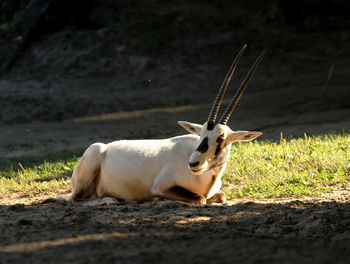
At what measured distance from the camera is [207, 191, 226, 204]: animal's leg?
6480mm

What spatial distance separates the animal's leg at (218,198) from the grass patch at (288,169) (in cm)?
25

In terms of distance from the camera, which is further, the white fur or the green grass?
the green grass

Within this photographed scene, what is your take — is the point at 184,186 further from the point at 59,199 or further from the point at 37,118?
the point at 37,118

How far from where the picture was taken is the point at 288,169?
7.71 metres

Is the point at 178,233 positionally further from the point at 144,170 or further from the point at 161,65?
the point at 161,65

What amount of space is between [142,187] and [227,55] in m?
11.6

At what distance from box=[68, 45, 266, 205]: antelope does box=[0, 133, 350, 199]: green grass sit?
626mm

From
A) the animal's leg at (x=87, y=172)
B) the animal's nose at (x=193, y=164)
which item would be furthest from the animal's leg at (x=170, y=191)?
the animal's leg at (x=87, y=172)

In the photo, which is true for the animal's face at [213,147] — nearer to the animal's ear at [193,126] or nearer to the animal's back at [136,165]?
the animal's ear at [193,126]

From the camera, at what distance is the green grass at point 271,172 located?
6918 mm

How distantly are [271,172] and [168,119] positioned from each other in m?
6.61

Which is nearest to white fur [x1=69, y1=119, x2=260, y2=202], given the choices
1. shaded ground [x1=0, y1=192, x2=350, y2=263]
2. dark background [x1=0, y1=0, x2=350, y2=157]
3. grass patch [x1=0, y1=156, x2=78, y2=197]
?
shaded ground [x1=0, y1=192, x2=350, y2=263]

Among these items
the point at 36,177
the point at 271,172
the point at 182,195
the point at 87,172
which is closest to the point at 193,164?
the point at 182,195

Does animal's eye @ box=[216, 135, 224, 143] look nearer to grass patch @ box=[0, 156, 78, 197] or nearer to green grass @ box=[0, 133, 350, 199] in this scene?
green grass @ box=[0, 133, 350, 199]
